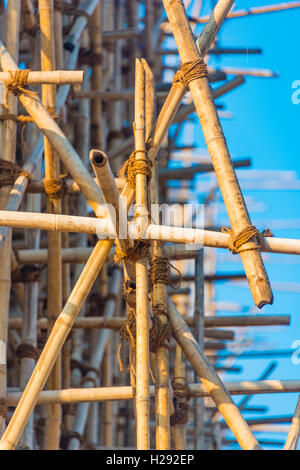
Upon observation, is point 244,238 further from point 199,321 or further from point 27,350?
point 27,350

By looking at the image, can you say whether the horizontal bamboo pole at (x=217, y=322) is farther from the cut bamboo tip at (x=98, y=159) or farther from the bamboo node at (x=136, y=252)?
the cut bamboo tip at (x=98, y=159)

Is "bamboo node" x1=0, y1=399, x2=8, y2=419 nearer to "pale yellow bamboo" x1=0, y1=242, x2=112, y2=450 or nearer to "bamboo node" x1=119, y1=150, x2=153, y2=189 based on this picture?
"pale yellow bamboo" x1=0, y1=242, x2=112, y2=450

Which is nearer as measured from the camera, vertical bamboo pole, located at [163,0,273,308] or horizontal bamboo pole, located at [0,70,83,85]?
vertical bamboo pole, located at [163,0,273,308]

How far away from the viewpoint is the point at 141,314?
21.1 ft

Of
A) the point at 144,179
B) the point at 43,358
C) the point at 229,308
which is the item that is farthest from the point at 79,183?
the point at 229,308

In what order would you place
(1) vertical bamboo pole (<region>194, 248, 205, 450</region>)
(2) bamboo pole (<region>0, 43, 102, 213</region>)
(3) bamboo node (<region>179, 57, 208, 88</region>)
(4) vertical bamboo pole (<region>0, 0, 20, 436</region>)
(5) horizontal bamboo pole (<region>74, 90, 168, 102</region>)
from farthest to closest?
(5) horizontal bamboo pole (<region>74, 90, 168, 102</region>) < (1) vertical bamboo pole (<region>194, 248, 205, 450</region>) < (4) vertical bamboo pole (<region>0, 0, 20, 436</region>) < (2) bamboo pole (<region>0, 43, 102, 213</region>) < (3) bamboo node (<region>179, 57, 208, 88</region>)

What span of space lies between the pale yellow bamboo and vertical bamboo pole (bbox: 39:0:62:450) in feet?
6.19

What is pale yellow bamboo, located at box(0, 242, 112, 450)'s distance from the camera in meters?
6.15

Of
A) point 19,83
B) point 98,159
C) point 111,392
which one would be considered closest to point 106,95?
point 19,83

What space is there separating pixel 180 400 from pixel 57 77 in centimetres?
251

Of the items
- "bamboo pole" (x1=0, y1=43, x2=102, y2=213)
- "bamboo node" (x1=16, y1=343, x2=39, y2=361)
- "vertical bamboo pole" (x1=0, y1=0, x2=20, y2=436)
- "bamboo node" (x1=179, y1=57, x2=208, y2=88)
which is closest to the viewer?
"bamboo node" (x1=179, y1=57, x2=208, y2=88)

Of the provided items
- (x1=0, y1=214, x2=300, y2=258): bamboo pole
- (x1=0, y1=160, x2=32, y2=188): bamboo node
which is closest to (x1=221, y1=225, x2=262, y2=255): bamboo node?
(x1=0, y1=214, x2=300, y2=258): bamboo pole
